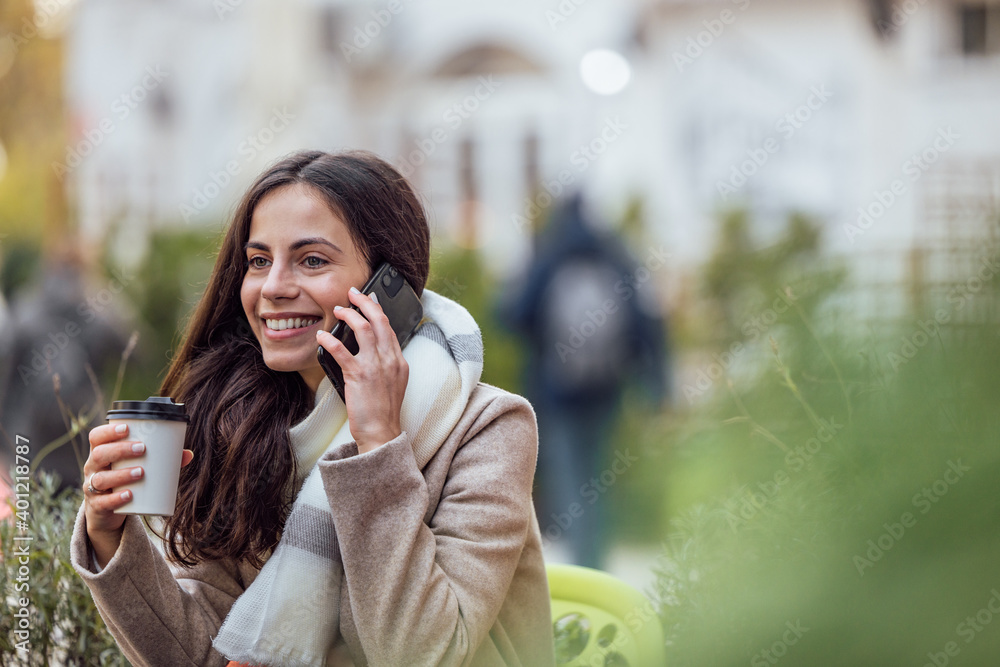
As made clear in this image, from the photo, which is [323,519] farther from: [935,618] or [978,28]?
[978,28]

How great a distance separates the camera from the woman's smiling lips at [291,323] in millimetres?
1804

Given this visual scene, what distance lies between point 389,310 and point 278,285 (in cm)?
21

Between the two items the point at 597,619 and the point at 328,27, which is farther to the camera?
the point at 328,27

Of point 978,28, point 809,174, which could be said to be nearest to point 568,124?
point 809,174

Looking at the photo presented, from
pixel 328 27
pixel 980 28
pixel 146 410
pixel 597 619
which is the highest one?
pixel 980 28

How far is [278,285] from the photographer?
1.76 metres

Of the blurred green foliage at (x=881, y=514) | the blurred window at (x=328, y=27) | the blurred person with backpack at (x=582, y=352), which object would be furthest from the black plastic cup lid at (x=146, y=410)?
the blurred window at (x=328, y=27)

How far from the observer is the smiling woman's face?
70.1 inches

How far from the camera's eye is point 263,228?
72.4 inches

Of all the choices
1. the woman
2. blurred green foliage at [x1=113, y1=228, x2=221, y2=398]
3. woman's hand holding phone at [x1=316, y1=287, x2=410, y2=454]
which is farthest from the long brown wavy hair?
blurred green foliage at [x1=113, y1=228, x2=221, y2=398]

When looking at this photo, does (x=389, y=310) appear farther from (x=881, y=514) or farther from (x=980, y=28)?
(x=980, y=28)

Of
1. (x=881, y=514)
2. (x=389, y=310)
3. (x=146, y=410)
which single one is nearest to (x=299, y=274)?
(x=389, y=310)

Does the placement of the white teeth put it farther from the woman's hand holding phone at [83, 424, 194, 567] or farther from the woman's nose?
the woman's hand holding phone at [83, 424, 194, 567]

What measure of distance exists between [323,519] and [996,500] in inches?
45.7
